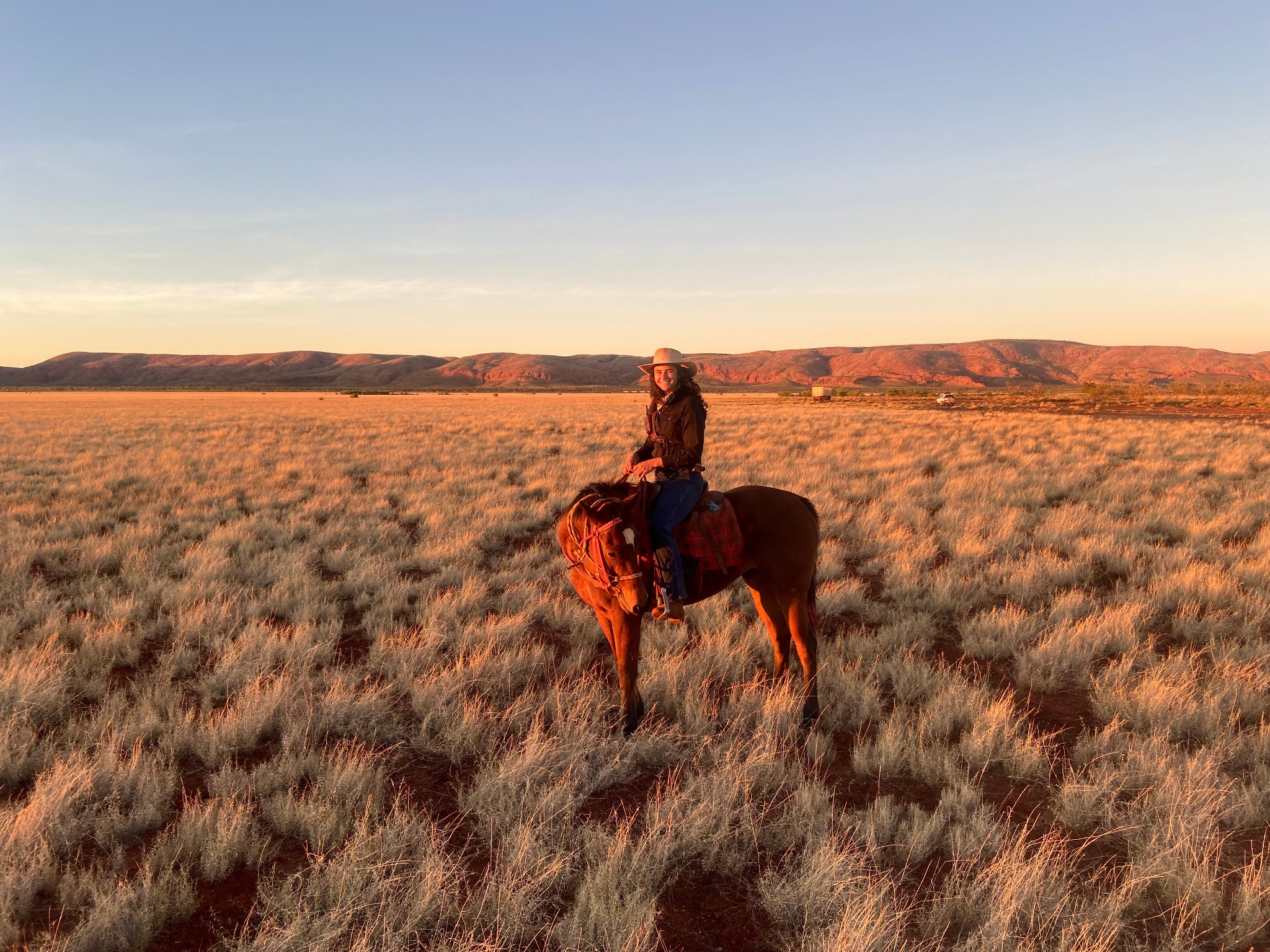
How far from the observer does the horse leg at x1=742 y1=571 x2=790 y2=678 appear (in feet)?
16.5

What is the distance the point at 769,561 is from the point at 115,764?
4.65m

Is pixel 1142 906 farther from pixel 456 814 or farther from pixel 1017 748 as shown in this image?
pixel 456 814

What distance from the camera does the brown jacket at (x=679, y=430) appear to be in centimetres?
470

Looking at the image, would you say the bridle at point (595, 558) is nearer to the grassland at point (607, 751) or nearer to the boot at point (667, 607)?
the boot at point (667, 607)

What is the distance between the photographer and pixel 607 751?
14.1 ft

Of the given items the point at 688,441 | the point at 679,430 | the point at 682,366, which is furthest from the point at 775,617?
the point at 682,366

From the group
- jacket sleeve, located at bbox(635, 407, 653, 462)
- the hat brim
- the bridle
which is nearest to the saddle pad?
the bridle

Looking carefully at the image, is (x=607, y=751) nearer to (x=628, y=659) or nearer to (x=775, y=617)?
(x=628, y=659)

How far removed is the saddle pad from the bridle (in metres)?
0.67

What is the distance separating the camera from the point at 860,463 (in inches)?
675

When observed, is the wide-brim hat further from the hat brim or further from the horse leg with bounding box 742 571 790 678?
the horse leg with bounding box 742 571 790 678

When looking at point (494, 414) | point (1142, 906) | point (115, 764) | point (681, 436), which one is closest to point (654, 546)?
point (681, 436)

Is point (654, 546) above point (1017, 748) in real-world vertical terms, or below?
above

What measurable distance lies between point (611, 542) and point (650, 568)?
0.37 metres
